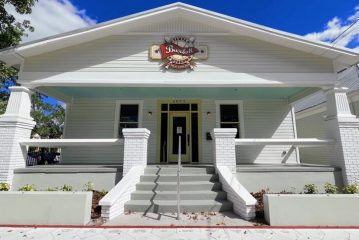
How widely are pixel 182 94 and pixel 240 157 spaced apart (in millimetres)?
3796

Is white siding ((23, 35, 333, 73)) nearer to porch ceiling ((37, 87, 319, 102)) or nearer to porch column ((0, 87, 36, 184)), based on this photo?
porch column ((0, 87, 36, 184))

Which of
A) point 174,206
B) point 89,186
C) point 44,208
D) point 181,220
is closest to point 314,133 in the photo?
point 174,206

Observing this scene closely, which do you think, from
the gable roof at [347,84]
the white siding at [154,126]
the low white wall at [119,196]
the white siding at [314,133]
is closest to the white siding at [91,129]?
the white siding at [154,126]

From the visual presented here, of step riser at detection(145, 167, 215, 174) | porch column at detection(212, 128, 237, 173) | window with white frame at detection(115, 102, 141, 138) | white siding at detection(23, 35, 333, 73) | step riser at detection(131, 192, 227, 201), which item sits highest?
white siding at detection(23, 35, 333, 73)

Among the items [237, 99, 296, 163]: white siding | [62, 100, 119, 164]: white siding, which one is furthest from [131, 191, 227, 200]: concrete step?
[237, 99, 296, 163]: white siding

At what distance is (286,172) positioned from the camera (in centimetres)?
721

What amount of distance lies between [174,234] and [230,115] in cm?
732

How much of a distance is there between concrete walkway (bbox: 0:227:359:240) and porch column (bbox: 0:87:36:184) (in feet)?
10.0

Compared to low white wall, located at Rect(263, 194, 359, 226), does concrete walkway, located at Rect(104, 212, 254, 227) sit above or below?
below

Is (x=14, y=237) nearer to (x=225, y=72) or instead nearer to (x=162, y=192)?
(x=162, y=192)

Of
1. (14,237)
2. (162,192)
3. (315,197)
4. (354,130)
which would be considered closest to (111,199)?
(162,192)

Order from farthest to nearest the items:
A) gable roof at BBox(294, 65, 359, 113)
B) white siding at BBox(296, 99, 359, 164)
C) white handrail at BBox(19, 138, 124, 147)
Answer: white siding at BBox(296, 99, 359, 164) → gable roof at BBox(294, 65, 359, 113) → white handrail at BBox(19, 138, 124, 147)

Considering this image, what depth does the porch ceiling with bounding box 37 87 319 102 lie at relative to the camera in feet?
31.0

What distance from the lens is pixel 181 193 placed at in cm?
620
